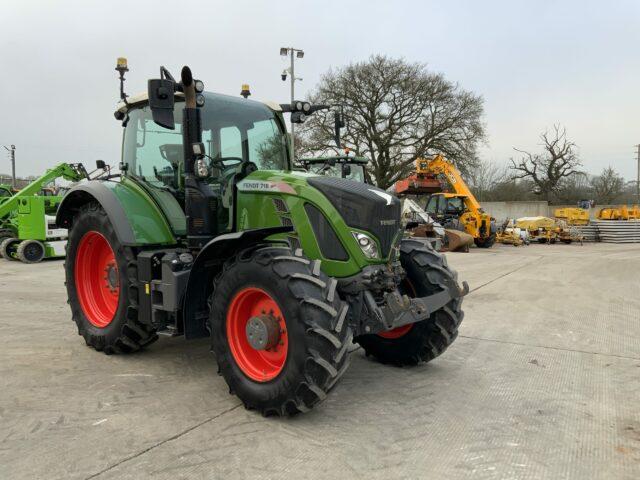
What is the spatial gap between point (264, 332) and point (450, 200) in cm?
1783

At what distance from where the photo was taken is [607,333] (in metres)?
5.93

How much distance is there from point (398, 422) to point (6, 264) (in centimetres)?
1198

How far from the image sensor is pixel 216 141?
4.48 m

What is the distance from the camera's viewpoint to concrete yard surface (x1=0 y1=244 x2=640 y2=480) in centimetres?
280

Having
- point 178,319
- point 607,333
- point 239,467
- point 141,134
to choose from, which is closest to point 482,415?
point 239,467

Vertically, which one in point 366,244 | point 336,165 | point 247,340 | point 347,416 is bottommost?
point 347,416

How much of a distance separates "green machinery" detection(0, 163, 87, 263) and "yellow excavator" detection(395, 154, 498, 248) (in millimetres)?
12553

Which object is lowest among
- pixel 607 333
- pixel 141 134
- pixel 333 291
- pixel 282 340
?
pixel 607 333

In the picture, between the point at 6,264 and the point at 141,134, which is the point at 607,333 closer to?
the point at 141,134

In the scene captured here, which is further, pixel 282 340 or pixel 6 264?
pixel 6 264

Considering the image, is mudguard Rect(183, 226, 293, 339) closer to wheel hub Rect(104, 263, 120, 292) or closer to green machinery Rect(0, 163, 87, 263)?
wheel hub Rect(104, 263, 120, 292)

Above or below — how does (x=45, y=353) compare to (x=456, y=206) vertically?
below

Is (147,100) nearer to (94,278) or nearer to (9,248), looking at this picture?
(94,278)

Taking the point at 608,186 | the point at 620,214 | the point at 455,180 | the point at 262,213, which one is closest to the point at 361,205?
the point at 262,213
